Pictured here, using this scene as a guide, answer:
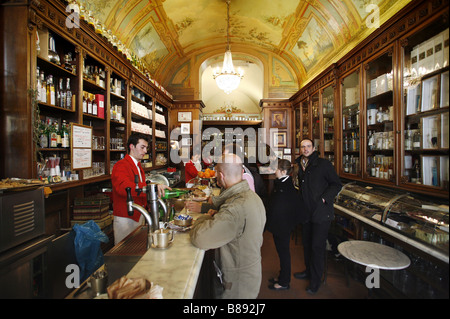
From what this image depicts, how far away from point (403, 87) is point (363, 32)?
2.29 m

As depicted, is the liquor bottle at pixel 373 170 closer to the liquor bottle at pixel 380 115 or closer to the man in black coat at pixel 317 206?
the liquor bottle at pixel 380 115

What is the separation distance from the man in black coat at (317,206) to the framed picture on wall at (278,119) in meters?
4.99

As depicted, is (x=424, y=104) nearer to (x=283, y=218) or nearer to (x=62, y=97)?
(x=283, y=218)

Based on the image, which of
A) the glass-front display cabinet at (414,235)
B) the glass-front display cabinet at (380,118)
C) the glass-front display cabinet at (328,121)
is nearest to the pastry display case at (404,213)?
the glass-front display cabinet at (414,235)

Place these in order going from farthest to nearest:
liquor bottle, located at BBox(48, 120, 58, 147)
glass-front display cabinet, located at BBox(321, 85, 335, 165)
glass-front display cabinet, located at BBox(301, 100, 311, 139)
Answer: glass-front display cabinet, located at BBox(301, 100, 311, 139)
glass-front display cabinet, located at BBox(321, 85, 335, 165)
liquor bottle, located at BBox(48, 120, 58, 147)

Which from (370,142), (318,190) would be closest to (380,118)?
(370,142)

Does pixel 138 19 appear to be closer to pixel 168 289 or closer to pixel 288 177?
pixel 288 177

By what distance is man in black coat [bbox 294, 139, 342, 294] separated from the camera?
Answer: 110 inches

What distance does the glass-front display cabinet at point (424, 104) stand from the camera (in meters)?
1.95

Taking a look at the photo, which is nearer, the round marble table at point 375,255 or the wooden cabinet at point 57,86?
the round marble table at point 375,255

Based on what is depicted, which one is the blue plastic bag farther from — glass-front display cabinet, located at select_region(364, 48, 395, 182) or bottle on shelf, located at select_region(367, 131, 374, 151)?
bottle on shelf, located at select_region(367, 131, 374, 151)

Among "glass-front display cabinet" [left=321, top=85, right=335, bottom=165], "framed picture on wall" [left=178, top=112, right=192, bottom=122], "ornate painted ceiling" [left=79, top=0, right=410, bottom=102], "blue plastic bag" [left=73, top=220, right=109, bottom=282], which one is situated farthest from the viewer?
"framed picture on wall" [left=178, top=112, right=192, bottom=122]

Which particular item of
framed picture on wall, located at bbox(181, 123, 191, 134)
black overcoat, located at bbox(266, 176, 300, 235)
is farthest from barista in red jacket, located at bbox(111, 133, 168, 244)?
framed picture on wall, located at bbox(181, 123, 191, 134)

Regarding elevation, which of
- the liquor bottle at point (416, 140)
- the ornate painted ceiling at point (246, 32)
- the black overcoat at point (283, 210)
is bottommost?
the black overcoat at point (283, 210)
